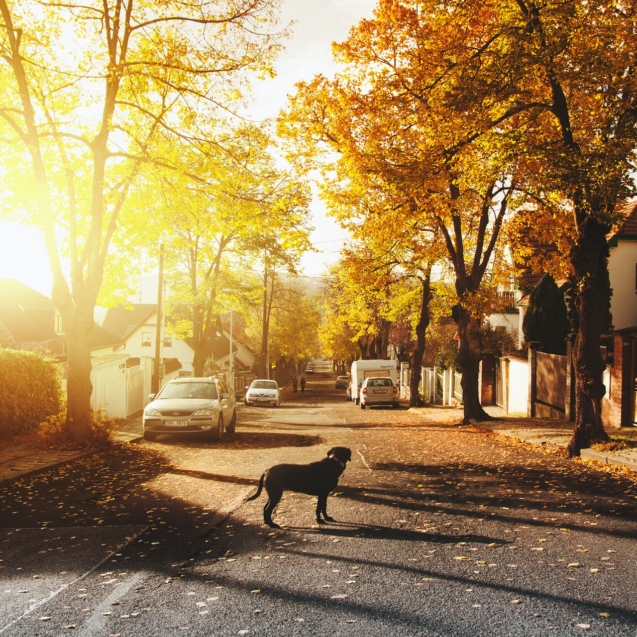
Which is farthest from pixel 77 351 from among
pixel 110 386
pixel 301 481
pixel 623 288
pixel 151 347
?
pixel 151 347

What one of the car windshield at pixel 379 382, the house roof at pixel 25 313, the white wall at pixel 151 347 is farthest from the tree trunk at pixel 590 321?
the white wall at pixel 151 347

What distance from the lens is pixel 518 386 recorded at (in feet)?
88.9

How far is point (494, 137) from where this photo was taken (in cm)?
1240

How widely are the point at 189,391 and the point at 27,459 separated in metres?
5.96

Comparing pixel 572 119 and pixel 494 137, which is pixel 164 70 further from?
pixel 572 119

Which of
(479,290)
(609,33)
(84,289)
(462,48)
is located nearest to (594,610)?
(609,33)

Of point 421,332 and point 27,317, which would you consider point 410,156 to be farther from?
point 27,317

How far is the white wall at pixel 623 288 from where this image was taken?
2984cm

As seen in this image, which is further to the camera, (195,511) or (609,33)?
(609,33)

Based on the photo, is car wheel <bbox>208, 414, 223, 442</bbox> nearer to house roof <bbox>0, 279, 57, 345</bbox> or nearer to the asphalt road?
the asphalt road

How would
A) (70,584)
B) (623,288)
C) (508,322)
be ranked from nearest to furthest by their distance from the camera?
(70,584), (623,288), (508,322)

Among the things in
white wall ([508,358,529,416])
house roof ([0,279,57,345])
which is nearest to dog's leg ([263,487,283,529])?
white wall ([508,358,529,416])

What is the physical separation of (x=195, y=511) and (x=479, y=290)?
1492 centimetres

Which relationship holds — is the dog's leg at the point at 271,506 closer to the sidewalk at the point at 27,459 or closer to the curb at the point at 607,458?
the sidewalk at the point at 27,459
